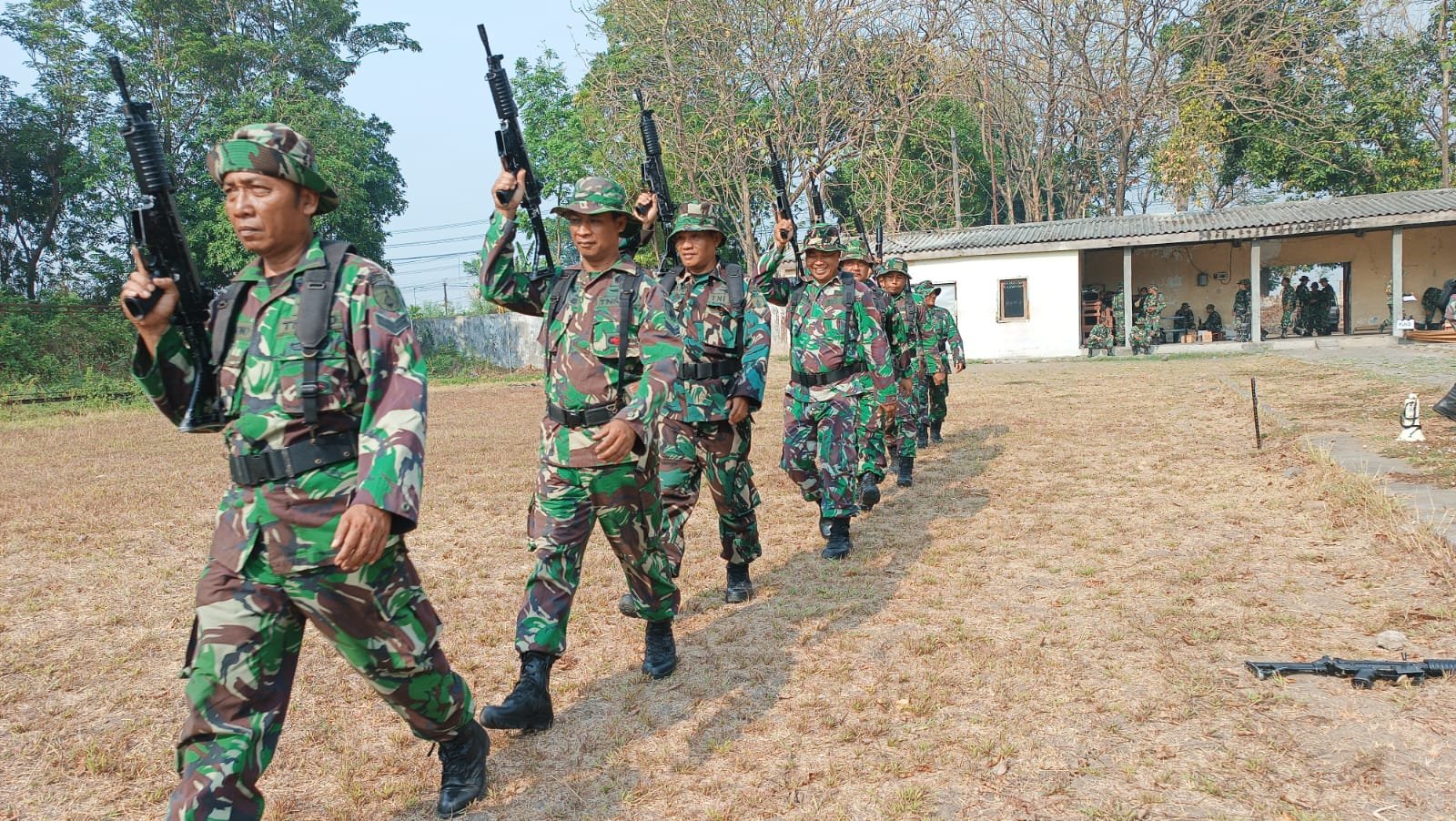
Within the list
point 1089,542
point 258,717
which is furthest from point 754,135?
point 258,717

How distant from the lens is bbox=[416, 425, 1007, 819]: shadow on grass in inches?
135

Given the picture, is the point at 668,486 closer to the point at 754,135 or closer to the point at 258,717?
the point at 258,717

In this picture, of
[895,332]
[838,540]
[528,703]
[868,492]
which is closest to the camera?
[528,703]

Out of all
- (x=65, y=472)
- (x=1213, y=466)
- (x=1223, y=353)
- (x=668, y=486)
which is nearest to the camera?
(x=668, y=486)

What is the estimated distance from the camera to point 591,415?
154 inches

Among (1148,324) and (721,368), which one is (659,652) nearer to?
(721,368)

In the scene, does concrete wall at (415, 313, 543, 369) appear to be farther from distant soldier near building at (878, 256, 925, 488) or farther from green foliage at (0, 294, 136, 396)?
distant soldier near building at (878, 256, 925, 488)

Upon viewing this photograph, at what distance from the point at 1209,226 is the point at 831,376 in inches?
936

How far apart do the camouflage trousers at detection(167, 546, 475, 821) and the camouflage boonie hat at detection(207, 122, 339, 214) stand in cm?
105

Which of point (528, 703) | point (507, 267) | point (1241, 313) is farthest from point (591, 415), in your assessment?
point (1241, 313)

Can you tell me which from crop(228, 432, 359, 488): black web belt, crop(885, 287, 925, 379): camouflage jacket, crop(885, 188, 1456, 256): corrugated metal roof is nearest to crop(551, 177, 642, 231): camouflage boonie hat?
crop(228, 432, 359, 488): black web belt

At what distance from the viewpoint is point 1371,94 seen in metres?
32.4

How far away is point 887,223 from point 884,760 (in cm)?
2304

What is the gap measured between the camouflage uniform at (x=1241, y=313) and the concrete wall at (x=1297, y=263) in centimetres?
20
